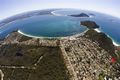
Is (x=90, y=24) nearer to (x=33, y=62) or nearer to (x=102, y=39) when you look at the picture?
(x=102, y=39)

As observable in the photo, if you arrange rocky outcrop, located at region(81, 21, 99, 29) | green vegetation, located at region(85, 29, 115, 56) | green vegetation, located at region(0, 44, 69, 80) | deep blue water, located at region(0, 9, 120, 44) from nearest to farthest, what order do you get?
green vegetation, located at region(0, 44, 69, 80) → green vegetation, located at region(85, 29, 115, 56) → deep blue water, located at region(0, 9, 120, 44) → rocky outcrop, located at region(81, 21, 99, 29)

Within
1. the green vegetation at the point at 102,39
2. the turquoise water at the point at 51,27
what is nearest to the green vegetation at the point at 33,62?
the turquoise water at the point at 51,27

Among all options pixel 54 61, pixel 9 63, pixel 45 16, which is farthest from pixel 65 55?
pixel 45 16

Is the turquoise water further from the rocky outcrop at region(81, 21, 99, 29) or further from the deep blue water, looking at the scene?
the rocky outcrop at region(81, 21, 99, 29)

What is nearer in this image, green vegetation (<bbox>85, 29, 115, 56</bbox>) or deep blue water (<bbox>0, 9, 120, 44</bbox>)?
green vegetation (<bbox>85, 29, 115, 56</bbox>)

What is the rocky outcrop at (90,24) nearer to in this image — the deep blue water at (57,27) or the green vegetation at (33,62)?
the deep blue water at (57,27)

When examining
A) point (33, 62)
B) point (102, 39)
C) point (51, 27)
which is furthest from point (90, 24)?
point (33, 62)

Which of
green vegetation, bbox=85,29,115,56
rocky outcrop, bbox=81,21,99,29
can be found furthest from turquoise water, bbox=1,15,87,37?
green vegetation, bbox=85,29,115,56

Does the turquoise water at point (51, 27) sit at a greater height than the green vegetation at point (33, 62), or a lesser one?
greater

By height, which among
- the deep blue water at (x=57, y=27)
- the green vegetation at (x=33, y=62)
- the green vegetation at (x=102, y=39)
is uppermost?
the deep blue water at (x=57, y=27)

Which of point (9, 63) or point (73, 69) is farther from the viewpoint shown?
point (9, 63)

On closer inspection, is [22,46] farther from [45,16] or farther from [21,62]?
[45,16]
